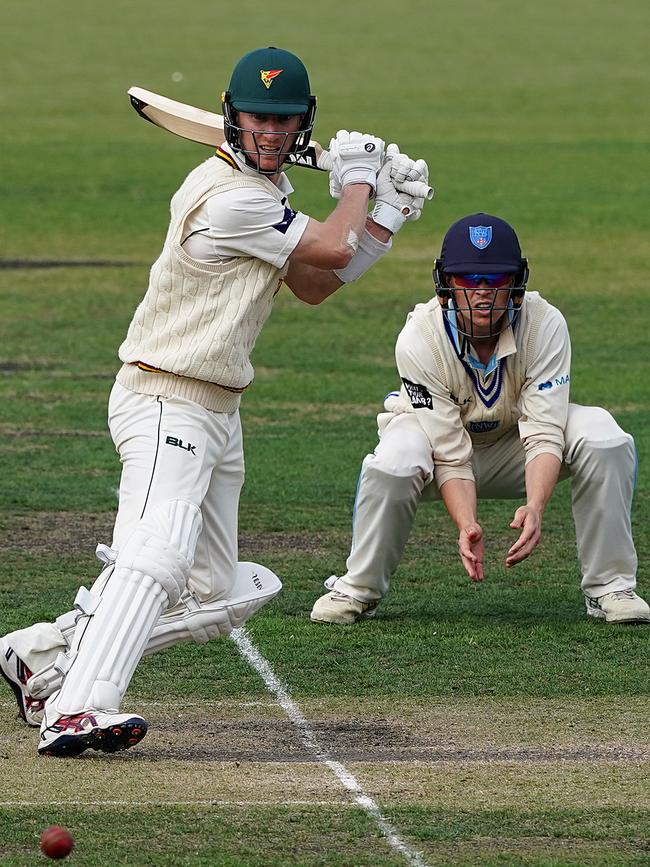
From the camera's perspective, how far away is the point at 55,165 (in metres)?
24.0

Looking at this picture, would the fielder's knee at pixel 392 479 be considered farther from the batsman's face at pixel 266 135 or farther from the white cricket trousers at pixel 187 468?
the batsman's face at pixel 266 135

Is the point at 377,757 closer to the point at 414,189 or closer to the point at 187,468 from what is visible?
the point at 187,468

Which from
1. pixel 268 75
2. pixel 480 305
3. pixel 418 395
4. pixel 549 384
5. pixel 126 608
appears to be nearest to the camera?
pixel 126 608

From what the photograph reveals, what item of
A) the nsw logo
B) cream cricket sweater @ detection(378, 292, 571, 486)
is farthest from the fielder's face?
the nsw logo

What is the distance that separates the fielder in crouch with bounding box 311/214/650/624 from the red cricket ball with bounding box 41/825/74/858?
2.56 metres

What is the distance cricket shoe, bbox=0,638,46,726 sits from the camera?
5367mm

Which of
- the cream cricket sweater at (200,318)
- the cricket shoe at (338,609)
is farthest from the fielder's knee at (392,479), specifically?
the cream cricket sweater at (200,318)

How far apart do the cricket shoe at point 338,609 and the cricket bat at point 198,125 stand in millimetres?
1750

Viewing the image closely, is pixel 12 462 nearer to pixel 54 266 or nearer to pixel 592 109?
pixel 54 266

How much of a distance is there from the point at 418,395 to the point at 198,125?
1.44m

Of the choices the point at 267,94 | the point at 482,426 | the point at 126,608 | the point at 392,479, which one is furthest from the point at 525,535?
the point at 267,94

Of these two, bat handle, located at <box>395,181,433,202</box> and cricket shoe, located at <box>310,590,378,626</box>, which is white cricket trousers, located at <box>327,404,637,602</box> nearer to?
cricket shoe, located at <box>310,590,378,626</box>

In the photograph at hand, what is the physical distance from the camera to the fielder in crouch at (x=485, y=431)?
657 centimetres

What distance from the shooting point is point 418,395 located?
22.4 ft
